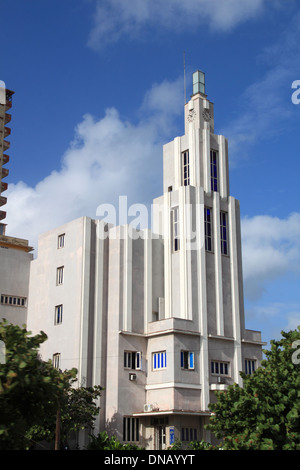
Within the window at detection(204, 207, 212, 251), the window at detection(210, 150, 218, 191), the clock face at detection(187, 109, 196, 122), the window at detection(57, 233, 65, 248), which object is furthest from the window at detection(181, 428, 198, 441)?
the clock face at detection(187, 109, 196, 122)

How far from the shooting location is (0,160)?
72.4 meters

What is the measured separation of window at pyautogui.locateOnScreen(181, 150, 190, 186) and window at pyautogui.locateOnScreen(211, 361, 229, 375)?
13.8 m

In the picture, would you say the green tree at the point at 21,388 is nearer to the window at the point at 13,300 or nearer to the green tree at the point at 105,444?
the green tree at the point at 105,444

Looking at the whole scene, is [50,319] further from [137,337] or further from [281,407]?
[281,407]

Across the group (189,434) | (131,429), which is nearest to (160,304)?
(131,429)

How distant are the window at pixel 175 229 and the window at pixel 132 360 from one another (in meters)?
8.29

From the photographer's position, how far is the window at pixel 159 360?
40.3 meters

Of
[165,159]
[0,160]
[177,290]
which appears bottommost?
[177,290]

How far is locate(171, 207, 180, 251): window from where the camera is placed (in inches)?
1752

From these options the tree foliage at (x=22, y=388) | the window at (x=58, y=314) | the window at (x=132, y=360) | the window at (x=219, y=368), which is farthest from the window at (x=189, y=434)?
the tree foliage at (x=22, y=388)

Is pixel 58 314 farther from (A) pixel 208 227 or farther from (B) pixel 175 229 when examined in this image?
(A) pixel 208 227

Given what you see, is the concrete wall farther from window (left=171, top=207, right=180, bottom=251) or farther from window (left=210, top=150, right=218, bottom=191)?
window (left=210, top=150, right=218, bottom=191)

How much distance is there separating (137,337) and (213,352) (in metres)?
5.47
